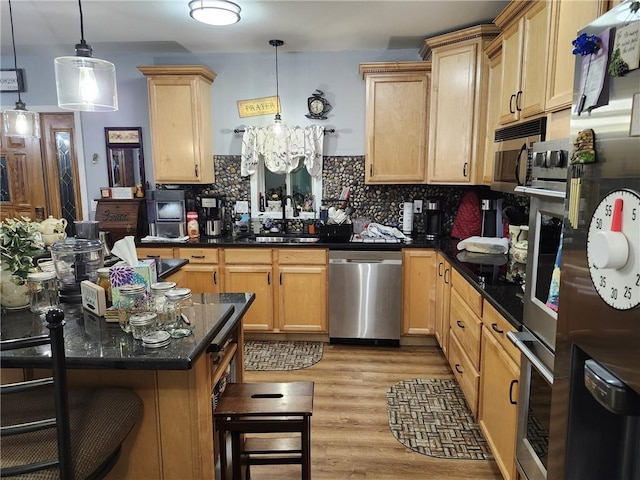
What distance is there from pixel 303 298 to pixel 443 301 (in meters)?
1.19

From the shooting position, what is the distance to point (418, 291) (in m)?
3.68

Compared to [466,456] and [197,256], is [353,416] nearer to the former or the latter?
[466,456]

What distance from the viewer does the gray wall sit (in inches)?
162

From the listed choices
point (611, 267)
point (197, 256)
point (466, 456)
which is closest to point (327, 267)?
point (197, 256)

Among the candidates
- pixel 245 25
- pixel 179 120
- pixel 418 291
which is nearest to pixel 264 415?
pixel 418 291

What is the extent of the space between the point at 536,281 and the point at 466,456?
1.36m

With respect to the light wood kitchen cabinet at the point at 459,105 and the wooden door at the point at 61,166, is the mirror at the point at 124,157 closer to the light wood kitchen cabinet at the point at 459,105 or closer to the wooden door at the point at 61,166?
the wooden door at the point at 61,166

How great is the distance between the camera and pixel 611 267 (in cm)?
73

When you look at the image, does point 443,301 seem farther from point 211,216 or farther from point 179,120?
point 179,120

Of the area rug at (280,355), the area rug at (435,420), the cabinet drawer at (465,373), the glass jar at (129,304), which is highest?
the glass jar at (129,304)

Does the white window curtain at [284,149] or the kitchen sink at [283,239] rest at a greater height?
the white window curtain at [284,149]

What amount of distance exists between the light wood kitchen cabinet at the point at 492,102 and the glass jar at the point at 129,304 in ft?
8.42

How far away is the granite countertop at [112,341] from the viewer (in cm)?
134

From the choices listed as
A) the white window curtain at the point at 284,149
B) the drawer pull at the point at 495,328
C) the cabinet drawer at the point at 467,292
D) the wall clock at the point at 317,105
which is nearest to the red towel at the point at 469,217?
the cabinet drawer at the point at 467,292
